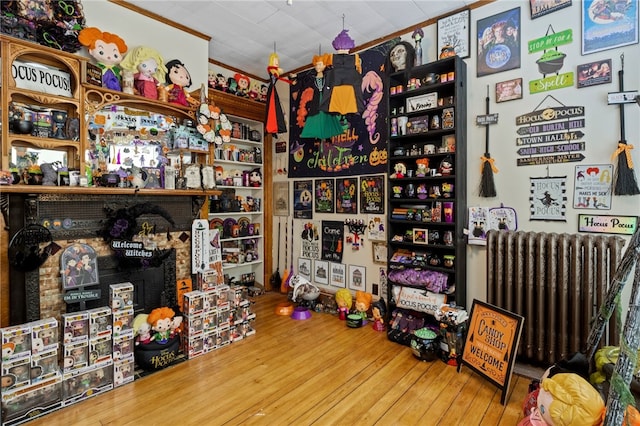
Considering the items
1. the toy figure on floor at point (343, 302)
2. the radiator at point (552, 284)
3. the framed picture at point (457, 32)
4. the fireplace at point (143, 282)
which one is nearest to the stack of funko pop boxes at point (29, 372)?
the fireplace at point (143, 282)

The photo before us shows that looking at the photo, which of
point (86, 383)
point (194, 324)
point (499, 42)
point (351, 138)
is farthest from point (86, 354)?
point (499, 42)

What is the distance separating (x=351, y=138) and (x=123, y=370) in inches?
117

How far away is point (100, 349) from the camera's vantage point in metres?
2.23

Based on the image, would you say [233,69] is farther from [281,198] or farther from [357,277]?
[357,277]

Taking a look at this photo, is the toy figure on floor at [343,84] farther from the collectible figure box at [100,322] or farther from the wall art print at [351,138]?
the collectible figure box at [100,322]

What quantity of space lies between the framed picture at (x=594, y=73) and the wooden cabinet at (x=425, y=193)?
795mm

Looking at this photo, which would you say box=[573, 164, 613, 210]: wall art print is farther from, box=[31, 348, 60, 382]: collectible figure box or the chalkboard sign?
box=[31, 348, 60, 382]: collectible figure box

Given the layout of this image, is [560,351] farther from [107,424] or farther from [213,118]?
[213,118]

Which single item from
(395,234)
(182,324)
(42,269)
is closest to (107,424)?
(182,324)

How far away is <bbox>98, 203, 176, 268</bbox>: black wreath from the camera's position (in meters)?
2.62

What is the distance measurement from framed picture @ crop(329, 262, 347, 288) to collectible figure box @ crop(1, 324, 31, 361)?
2720mm

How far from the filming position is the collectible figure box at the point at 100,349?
219 centimetres

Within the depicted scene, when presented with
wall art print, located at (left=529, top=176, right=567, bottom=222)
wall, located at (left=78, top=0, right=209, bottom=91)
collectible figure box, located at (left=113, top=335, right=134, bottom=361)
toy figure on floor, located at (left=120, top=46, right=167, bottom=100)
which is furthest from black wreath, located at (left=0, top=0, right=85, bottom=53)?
wall art print, located at (left=529, top=176, right=567, bottom=222)

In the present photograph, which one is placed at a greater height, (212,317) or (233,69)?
(233,69)
